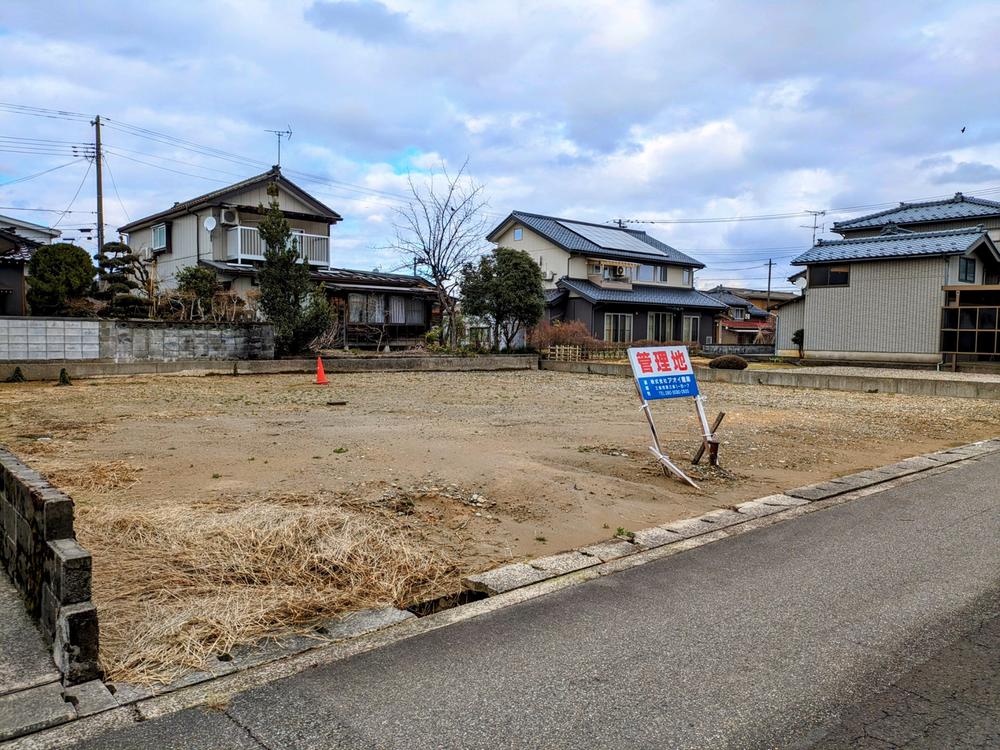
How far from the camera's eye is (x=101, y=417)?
10.4m

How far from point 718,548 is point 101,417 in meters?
9.28

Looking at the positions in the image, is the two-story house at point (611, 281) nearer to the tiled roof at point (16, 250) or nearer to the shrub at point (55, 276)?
the shrub at point (55, 276)

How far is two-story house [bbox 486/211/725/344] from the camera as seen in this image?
31.8 m

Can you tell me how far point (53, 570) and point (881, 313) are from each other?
27.9 metres

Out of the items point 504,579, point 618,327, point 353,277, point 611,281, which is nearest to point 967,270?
point 618,327

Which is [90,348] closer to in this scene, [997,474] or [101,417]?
[101,417]

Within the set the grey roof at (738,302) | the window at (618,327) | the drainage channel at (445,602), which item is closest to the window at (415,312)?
the window at (618,327)

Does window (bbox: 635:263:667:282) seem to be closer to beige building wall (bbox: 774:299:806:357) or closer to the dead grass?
beige building wall (bbox: 774:299:806:357)

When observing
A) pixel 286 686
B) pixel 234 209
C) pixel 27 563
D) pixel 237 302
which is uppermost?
pixel 234 209

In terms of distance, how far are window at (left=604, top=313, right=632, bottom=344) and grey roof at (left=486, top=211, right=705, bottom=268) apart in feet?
9.83

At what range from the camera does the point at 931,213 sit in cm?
3341

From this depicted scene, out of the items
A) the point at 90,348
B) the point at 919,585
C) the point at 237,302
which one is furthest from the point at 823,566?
the point at 237,302

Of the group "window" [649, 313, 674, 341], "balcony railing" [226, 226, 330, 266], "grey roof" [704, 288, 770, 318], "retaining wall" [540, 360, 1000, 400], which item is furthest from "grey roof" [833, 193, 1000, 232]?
"balcony railing" [226, 226, 330, 266]

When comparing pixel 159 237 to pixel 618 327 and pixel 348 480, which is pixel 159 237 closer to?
pixel 618 327
